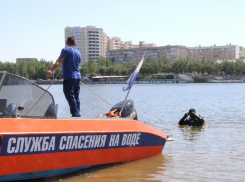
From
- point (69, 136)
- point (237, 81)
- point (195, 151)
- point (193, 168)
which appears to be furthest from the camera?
point (237, 81)

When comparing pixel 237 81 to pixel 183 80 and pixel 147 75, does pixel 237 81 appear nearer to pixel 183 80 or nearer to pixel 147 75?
pixel 183 80

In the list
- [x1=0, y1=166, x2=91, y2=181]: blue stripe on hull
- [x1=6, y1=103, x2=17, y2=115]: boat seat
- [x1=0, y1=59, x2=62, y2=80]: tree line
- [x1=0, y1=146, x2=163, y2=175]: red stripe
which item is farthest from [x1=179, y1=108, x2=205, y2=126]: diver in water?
[x1=0, y1=59, x2=62, y2=80]: tree line

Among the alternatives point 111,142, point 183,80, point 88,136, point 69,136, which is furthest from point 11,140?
point 183,80

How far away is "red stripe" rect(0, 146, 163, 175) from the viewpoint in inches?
209

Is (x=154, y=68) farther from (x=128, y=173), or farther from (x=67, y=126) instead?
(x=67, y=126)

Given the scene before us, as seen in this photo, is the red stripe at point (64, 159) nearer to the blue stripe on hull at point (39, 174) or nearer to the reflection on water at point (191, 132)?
the blue stripe on hull at point (39, 174)

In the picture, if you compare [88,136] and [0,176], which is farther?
[88,136]

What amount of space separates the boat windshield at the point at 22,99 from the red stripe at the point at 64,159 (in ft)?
2.15

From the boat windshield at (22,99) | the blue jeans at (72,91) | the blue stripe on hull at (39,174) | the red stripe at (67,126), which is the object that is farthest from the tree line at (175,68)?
the boat windshield at (22,99)

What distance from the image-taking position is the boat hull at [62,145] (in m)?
5.27

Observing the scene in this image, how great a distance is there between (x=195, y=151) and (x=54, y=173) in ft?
15.0

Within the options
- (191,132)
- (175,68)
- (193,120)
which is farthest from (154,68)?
(191,132)

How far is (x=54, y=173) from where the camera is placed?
19.4ft

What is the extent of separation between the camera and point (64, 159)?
233 inches
